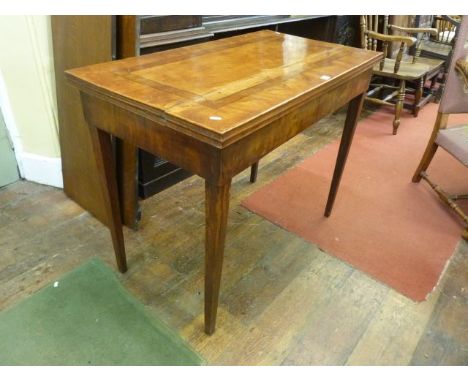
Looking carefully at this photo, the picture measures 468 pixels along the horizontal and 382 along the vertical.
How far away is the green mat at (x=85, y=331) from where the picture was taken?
113cm

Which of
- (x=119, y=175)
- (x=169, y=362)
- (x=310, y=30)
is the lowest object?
(x=169, y=362)

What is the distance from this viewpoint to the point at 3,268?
1416 mm

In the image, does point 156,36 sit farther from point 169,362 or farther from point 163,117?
point 169,362

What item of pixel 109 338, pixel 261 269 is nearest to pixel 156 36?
pixel 261 269

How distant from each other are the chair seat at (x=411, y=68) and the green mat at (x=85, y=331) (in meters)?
2.22

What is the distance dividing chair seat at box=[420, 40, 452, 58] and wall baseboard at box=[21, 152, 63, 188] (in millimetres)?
3193

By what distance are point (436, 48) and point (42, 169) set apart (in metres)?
3.42

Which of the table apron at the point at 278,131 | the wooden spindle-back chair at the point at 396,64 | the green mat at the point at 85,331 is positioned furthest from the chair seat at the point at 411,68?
the green mat at the point at 85,331

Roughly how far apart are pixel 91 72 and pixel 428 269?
4.94 ft

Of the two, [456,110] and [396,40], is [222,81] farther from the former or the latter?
[396,40]

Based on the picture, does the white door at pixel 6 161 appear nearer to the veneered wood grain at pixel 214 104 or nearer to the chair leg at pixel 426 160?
the veneered wood grain at pixel 214 104

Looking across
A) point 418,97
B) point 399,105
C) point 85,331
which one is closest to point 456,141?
point 399,105

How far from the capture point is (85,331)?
1.20 meters

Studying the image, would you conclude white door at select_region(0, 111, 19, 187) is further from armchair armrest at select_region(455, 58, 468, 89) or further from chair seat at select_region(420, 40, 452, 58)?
chair seat at select_region(420, 40, 452, 58)
